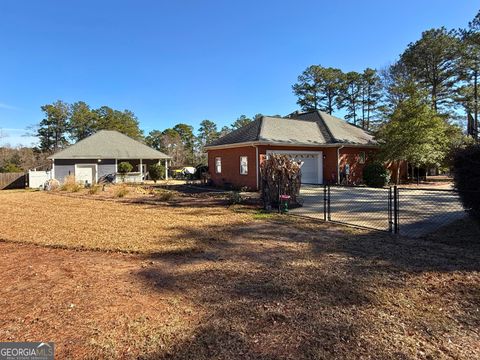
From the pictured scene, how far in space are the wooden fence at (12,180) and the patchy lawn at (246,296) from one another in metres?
22.6

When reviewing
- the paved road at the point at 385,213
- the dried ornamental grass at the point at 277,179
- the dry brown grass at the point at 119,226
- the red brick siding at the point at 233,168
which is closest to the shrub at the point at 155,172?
the red brick siding at the point at 233,168

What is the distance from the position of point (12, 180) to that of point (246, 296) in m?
28.4

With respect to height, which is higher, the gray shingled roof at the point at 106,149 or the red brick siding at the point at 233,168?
the gray shingled roof at the point at 106,149

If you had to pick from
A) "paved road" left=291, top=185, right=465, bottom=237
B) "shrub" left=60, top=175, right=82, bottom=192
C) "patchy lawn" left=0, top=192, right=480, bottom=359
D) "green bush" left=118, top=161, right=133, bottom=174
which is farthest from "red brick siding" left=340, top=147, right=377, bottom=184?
"green bush" left=118, top=161, right=133, bottom=174

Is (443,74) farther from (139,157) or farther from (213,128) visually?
(213,128)

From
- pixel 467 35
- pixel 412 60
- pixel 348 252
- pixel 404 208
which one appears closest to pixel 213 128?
pixel 412 60

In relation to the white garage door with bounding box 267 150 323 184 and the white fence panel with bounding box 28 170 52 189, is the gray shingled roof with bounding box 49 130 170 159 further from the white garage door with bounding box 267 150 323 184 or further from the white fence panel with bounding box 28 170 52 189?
the white garage door with bounding box 267 150 323 184

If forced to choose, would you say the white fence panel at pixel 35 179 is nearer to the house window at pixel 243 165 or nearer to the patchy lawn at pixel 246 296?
the house window at pixel 243 165

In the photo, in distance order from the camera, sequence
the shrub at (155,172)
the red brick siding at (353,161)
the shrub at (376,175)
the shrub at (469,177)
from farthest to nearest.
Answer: the shrub at (155,172) → the red brick siding at (353,161) → the shrub at (376,175) → the shrub at (469,177)

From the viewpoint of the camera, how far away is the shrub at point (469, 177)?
5.98 m

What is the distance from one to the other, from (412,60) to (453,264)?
1265 inches

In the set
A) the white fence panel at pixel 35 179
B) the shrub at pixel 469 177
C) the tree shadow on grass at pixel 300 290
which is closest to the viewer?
the tree shadow on grass at pixel 300 290

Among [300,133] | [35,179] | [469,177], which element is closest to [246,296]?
[469,177]

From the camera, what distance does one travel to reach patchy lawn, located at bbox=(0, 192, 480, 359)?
8.81 feet
